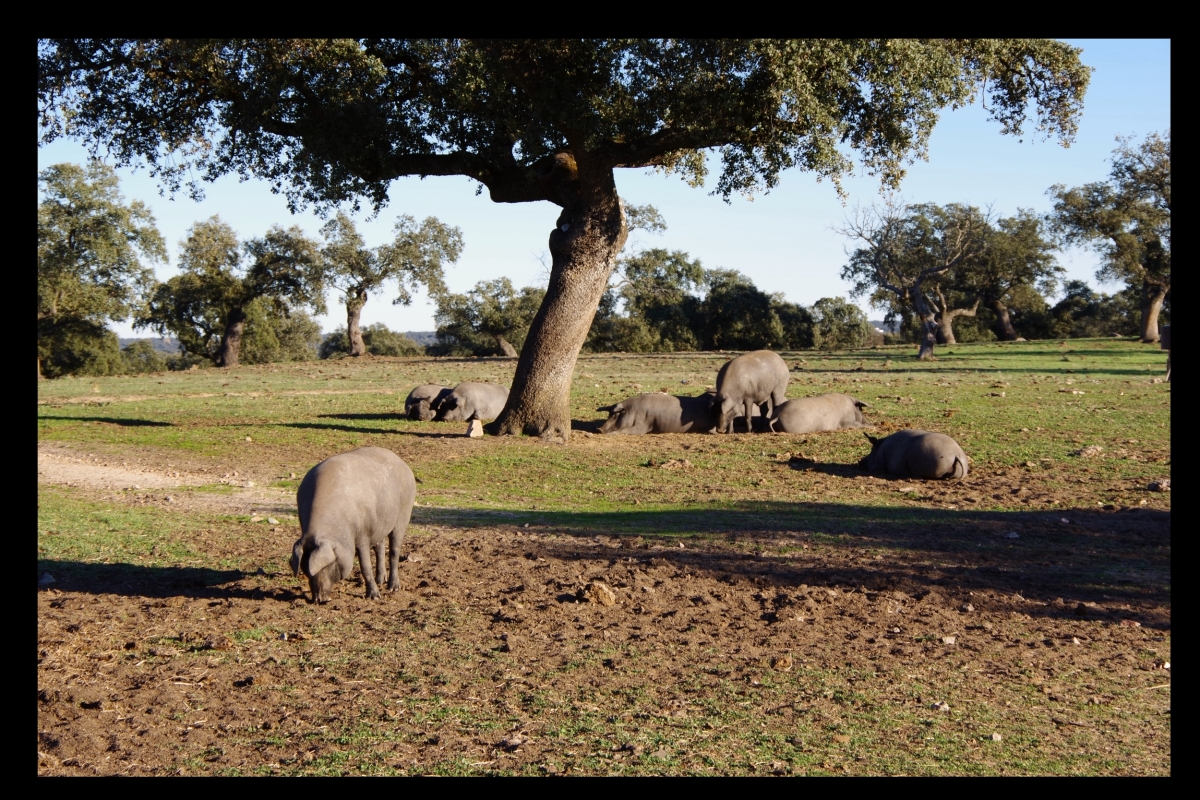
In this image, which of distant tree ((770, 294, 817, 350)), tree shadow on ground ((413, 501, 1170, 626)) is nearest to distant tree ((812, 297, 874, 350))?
distant tree ((770, 294, 817, 350))

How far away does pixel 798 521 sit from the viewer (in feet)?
38.9

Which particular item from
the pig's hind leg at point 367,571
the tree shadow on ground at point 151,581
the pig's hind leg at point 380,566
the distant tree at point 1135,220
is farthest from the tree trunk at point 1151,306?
the tree shadow on ground at point 151,581

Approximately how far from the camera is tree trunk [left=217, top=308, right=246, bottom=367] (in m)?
47.4

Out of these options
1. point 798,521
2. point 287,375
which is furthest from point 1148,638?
point 287,375

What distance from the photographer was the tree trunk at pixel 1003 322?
59.1 metres

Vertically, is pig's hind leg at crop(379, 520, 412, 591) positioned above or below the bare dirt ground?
above

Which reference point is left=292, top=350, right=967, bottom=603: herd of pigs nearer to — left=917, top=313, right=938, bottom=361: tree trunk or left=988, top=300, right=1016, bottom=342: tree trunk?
left=917, top=313, right=938, bottom=361: tree trunk

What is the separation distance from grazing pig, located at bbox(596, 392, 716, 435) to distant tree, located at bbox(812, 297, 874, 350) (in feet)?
125

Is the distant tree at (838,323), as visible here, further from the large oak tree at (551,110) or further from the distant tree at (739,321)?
the large oak tree at (551,110)

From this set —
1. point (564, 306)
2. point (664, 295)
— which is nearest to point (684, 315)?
point (664, 295)

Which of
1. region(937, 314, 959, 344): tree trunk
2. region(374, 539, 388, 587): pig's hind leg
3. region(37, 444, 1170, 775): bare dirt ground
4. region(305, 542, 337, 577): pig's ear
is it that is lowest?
region(37, 444, 1170, 775): bare dirt ground

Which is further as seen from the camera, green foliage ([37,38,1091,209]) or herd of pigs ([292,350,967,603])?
green foliage ([37,38,1091,209])

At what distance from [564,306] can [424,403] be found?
4386mm
